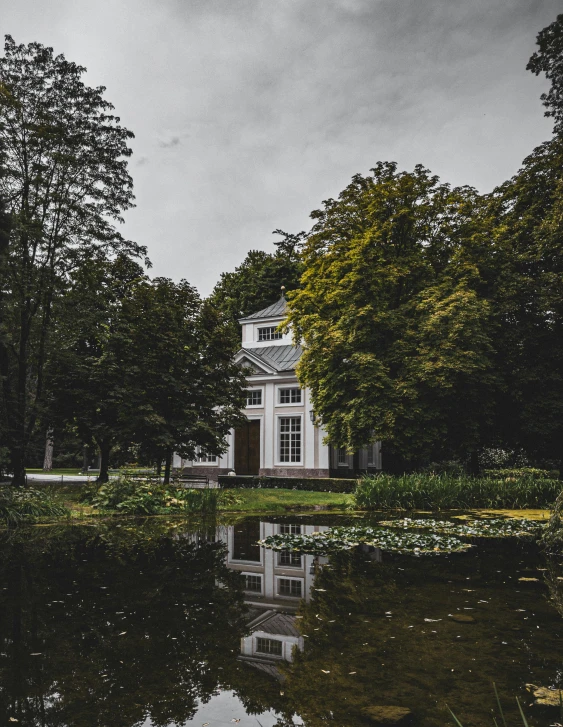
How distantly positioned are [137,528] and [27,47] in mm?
14629

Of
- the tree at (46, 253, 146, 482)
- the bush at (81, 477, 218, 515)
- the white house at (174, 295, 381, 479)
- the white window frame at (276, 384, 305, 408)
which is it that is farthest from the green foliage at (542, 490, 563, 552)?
the white window frame at (276, 384, 305, 408)

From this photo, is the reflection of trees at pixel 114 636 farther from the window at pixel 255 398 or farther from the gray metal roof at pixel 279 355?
the window at pixel 255 398

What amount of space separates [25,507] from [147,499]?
3.08 meters

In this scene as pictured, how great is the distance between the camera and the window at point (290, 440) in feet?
94.4

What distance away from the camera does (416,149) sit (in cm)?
2303

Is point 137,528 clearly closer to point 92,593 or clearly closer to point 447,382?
point 92,593

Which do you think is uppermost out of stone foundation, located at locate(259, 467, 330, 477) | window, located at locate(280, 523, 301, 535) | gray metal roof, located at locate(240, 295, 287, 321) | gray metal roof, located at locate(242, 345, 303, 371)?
gray metal roof, located at locate(240, 295, 287, 321)

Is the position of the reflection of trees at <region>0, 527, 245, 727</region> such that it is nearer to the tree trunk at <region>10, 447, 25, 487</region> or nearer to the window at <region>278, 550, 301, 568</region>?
the window at <region>278, 550, 301, 568</region>

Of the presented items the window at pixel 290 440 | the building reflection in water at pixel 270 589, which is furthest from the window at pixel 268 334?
the building reflection in water at pixel 270 589

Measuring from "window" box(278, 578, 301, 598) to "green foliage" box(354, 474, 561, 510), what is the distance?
9766mm

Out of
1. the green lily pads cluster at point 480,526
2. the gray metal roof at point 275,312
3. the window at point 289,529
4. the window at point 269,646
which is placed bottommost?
the window at point 269,646

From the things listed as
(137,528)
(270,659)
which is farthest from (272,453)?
(270,659)

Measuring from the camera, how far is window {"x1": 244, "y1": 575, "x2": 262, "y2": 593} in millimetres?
6180

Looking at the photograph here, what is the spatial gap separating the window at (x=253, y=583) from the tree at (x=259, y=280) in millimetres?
35964
